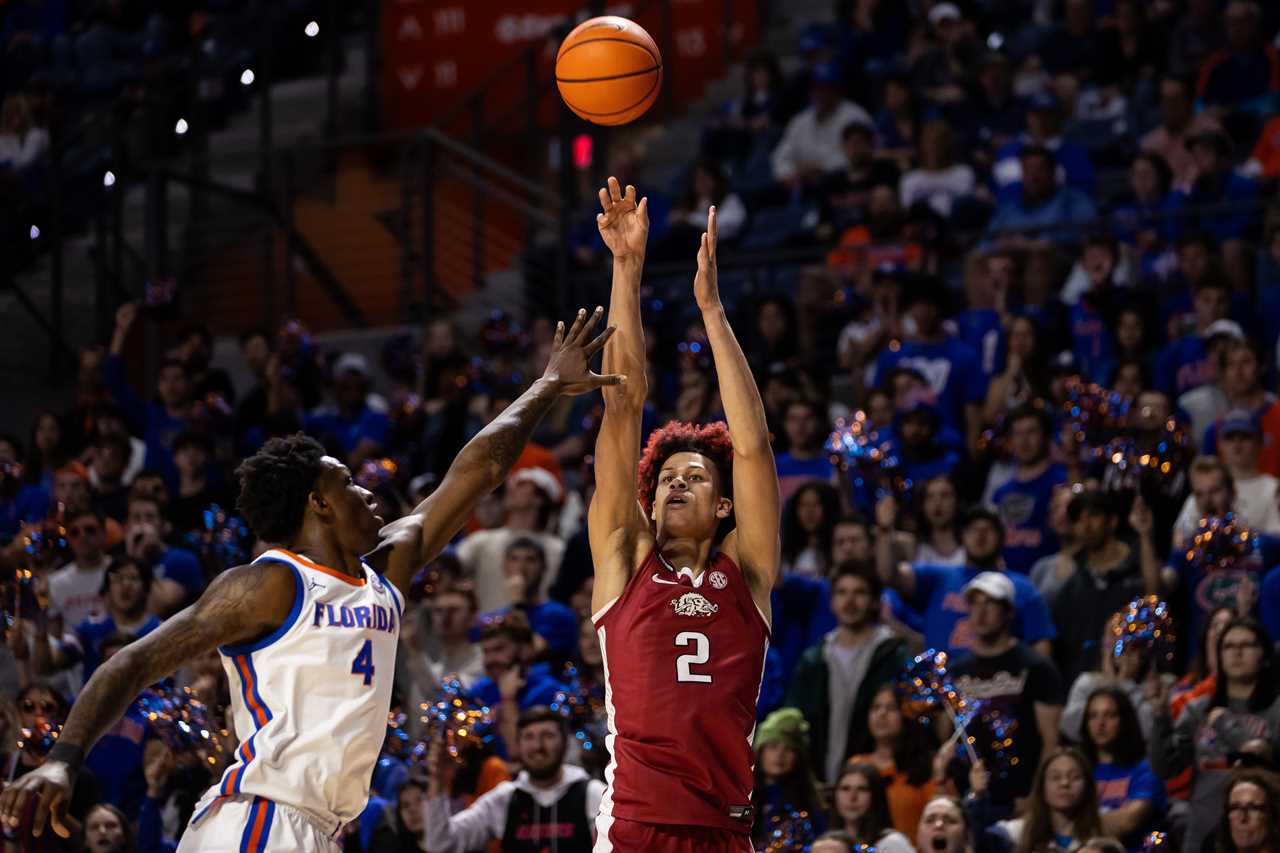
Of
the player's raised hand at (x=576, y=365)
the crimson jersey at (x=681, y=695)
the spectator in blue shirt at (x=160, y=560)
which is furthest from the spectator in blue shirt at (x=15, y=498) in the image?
the crimson jersey at (x=681, y=695)

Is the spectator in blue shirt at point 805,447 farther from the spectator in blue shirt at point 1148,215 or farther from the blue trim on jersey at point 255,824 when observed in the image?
the blue trim on jersey at point 255,824

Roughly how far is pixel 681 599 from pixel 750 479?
0.44 meters

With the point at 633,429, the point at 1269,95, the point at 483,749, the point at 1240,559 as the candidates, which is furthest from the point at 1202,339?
the point at 633,429

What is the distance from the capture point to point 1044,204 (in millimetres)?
12781

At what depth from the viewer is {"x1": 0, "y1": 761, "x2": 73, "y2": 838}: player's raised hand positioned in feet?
15.4

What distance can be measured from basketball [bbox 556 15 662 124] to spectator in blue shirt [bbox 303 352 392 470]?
482 cm

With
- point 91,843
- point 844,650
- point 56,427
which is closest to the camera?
point 91,843

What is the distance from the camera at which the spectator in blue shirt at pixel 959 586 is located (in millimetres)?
9680

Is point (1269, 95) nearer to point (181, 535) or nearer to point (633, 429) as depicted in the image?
point (181, 535)

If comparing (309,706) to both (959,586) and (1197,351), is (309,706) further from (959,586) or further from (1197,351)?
(1197,351)

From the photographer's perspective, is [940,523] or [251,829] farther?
[940,523]

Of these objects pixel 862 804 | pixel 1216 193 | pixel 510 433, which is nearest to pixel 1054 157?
pixel 1216 193

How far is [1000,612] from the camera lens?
368 inches

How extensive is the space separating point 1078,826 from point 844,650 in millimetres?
1611
